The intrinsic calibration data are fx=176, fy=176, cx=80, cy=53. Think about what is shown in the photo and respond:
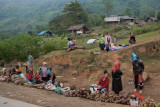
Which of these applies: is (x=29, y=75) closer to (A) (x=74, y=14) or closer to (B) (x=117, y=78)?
(B) (x=117, y=78)

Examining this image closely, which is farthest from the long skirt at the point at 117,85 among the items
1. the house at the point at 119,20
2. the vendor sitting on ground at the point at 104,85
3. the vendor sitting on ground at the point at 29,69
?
the house at the point at 119,20

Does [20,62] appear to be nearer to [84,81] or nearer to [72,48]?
[72,48]

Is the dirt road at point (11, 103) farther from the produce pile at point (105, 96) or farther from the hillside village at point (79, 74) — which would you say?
the produce pile at point (105, 96)

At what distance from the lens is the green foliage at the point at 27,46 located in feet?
53.9

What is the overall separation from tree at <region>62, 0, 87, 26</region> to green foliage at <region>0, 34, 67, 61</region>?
33801 millimetres

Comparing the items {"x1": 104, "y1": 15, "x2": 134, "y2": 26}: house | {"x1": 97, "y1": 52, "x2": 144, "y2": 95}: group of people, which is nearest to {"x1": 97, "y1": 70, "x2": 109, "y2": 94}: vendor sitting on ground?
{"x1": 97, "y1": 52, "x2": 144, "y2": 95}: group of people

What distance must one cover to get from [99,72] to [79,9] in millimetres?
41568

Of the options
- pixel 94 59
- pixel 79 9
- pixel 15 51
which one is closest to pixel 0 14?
pixel 79 9

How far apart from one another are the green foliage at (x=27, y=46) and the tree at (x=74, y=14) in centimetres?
3380

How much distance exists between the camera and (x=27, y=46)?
16.6 meters

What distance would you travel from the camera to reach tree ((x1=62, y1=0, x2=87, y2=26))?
49.3 m

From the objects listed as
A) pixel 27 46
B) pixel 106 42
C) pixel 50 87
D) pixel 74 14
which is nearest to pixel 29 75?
pixel 50 87

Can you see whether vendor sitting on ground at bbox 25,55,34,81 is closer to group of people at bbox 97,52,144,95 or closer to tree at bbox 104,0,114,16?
group of people at bbox 97,52,144,95

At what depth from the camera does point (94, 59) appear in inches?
452
